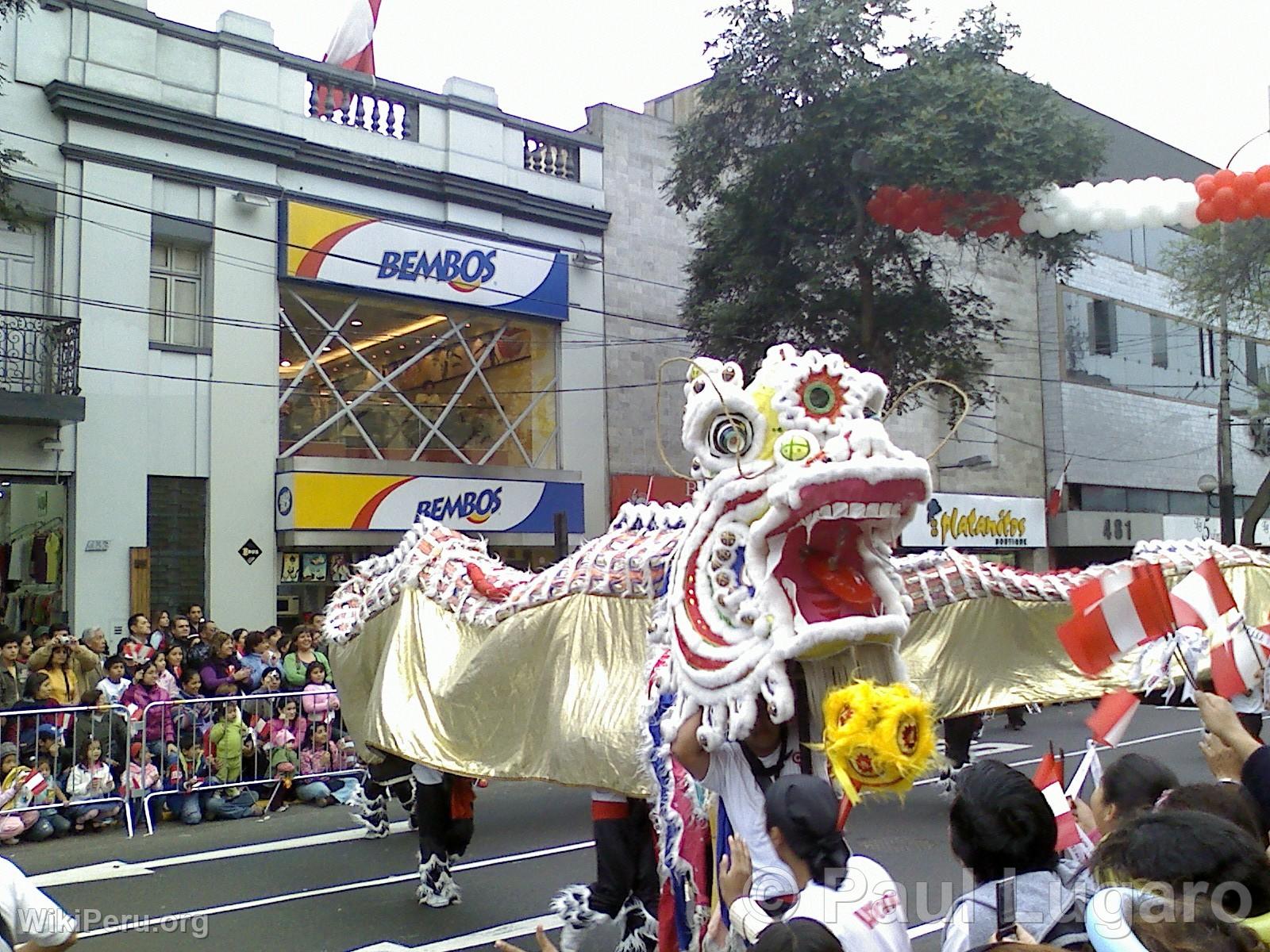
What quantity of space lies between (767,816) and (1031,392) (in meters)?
23.0

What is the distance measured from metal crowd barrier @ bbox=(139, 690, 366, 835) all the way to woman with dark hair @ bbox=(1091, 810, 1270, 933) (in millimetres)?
7969

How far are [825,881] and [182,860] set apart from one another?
6.34 meters

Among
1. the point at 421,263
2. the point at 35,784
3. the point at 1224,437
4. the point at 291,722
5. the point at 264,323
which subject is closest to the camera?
the point at 35,784

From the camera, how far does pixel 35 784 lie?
28.0 feet

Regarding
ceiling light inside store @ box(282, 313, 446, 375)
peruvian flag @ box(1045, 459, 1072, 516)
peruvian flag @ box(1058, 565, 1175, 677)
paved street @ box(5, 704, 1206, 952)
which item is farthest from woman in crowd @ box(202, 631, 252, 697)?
peruvian flag @ box(1045, 459, 1072, 516)

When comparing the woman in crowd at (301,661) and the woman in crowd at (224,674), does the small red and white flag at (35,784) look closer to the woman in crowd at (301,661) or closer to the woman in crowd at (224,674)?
the woman in crowd at (224,674)

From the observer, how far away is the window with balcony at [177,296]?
45.5 feet

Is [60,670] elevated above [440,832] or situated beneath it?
elevated above

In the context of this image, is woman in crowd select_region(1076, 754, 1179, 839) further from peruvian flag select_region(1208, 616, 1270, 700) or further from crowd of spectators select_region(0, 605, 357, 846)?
crowd of spectators select_region(0, 605, 357, 846)

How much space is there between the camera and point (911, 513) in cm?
392

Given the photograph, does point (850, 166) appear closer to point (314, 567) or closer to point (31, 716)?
point (314, 567)

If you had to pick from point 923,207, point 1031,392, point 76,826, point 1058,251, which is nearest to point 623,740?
point 76,826

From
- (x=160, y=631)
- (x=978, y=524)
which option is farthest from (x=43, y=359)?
(x=978, y=524)

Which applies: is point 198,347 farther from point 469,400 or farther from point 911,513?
point 911,513
